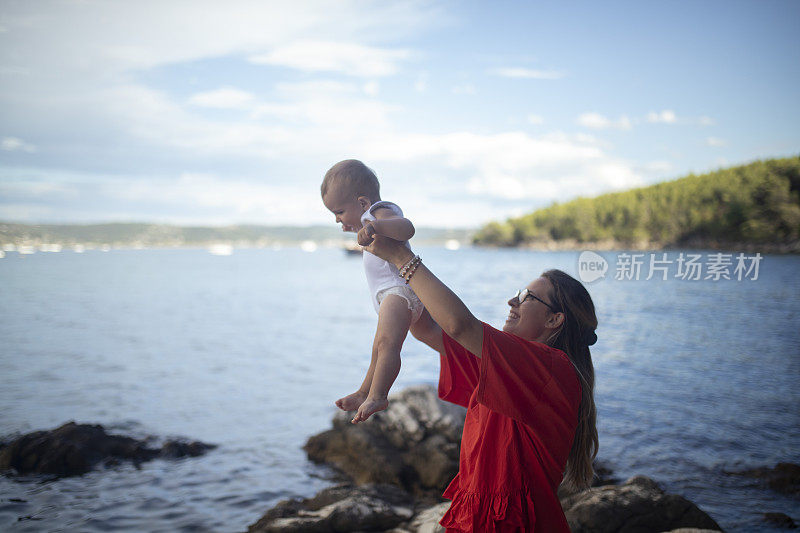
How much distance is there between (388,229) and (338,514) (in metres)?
5.16

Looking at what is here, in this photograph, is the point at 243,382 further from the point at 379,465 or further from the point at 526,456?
the point at 526,456

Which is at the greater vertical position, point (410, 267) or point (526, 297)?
point (410, 267)

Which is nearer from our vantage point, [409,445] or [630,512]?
[630,512]

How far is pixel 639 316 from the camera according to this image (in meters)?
29.0

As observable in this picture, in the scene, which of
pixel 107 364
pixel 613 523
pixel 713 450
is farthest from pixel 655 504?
pixel 107 364

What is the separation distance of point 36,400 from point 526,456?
15.8m

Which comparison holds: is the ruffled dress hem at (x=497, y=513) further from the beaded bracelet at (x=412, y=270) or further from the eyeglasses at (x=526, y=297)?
the beaded bracelet at (x=412, y=270)

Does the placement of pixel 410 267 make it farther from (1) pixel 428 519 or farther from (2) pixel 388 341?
(1) pixel 428 519

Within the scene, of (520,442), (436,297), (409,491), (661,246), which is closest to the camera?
(436,297)

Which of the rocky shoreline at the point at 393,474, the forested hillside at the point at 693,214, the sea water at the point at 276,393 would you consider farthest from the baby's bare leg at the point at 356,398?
the forested hillside at the point at 693,214

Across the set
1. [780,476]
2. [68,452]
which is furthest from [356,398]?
[780,476]

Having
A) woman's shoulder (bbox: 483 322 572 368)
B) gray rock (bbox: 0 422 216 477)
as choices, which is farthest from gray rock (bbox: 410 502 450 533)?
gray rock (bbox: 0 422 216 477)

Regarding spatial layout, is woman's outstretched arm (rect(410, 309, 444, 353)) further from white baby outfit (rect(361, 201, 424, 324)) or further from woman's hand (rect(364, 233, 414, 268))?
woman's hand (rect(364, 233, 414, 268))

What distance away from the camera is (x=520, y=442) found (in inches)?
77.7
